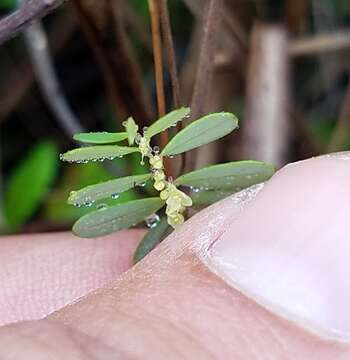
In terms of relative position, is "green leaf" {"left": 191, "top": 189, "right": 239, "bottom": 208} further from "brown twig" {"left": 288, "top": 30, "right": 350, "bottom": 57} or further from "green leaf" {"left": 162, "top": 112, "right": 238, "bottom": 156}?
"brown twig" {"left": 288, "top": 30, "right": 350, "bottom": 57}

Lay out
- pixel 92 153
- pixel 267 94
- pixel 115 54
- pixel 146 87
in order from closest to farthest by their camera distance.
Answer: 1. pixel 92 153
2. pixel 115 54
3. pixel 267 94
4. pixel 146 87

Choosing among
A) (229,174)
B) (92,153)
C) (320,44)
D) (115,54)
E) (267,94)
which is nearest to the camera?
(92,153)

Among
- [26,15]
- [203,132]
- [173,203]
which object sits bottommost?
[173,203]

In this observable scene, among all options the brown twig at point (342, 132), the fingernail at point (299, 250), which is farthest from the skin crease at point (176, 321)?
the brown twig at point (342, 132)

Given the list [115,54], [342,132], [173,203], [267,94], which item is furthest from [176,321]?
[342,132]

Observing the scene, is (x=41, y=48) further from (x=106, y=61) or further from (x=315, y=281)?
(x=315, y=281)

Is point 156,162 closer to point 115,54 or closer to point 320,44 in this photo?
point 115,54
